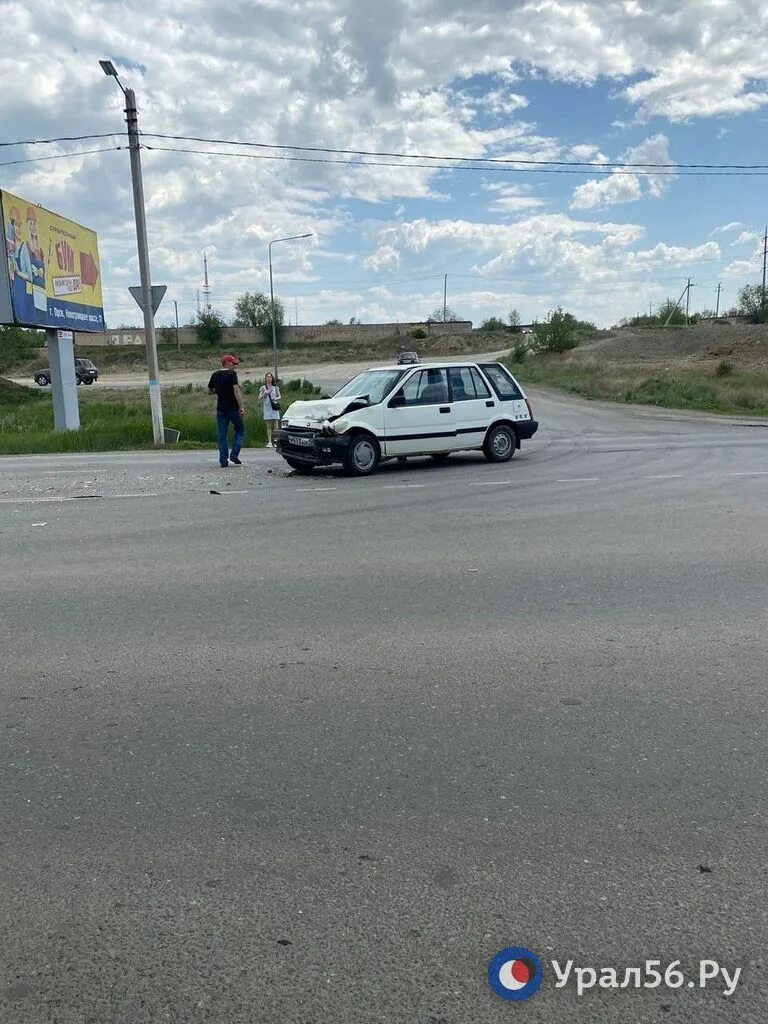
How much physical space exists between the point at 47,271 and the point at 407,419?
17.2 metres

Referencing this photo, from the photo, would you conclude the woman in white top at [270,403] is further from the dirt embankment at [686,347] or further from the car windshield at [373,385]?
the dirt embankment at [686,347]

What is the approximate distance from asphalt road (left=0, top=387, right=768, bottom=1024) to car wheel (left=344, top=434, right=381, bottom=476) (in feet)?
18.9

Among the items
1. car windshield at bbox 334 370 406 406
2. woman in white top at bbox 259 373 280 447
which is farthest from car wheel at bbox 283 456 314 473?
woman in white top at bbox 259 373 280 447

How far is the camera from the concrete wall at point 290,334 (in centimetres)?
11038

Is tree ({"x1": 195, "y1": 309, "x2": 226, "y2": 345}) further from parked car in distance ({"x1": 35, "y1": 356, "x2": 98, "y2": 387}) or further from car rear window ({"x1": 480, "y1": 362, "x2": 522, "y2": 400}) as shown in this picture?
car rear window ({"x1": 480, "y1": 362, "x2": 522, "y2": 400})

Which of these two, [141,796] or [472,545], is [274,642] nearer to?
[141,796]

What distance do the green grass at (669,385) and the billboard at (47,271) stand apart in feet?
71.6

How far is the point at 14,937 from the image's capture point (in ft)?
8.61

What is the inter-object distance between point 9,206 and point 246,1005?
2548cm

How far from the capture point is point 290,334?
116 metres

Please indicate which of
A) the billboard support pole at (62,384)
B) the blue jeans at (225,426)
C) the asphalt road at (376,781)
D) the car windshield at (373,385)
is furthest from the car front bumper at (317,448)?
the billboard support pole at (62,384)

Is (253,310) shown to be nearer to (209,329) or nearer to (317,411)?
(209,329)

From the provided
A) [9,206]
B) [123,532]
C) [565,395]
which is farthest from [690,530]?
[565,395]

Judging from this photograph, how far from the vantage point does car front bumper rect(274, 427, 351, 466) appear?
13.3 metres
